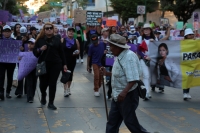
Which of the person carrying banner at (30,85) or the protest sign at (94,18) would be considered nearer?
the person carrying banner at (30,85)

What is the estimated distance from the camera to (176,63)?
11.1m

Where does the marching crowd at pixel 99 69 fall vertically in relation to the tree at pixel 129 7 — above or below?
below

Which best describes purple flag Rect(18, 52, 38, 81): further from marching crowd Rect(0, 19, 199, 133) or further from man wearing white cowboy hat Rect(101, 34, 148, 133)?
man wearing white cowboy hat Rect(101, 34, 148, 133)

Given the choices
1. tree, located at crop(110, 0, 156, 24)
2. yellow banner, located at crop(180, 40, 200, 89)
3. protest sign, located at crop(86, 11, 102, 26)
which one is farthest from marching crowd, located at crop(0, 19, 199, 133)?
tree, located at crop(110, 0, 156, 24)

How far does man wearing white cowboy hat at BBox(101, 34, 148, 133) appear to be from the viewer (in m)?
5.56

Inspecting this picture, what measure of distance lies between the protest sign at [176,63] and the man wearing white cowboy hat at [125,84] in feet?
17.6

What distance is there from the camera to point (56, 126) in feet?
25.1

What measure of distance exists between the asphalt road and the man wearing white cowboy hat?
69.5 inches

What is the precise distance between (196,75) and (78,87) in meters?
3.67

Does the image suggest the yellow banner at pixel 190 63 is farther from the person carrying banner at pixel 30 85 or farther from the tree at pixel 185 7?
the tree at pixel 185 7

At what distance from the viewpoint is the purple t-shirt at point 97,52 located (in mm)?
11164

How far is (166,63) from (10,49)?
160 inches

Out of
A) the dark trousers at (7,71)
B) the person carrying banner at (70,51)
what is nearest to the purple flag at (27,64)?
the dark trousers at (7,71)

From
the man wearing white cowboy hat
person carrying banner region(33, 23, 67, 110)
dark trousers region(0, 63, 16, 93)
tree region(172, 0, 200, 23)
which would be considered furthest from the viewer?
tree region(172, 0, 200, 23)
